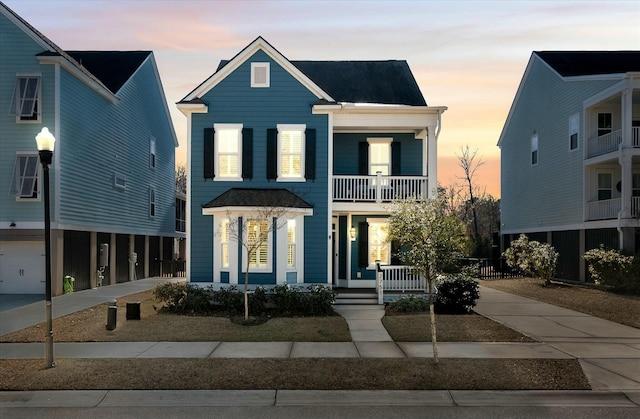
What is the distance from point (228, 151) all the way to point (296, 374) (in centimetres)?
1090

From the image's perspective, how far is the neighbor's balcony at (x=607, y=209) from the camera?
21281 millimetres

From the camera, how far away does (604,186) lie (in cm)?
2417

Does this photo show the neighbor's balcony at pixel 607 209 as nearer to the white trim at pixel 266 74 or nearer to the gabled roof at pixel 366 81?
the gabled roof at pixel 366 81

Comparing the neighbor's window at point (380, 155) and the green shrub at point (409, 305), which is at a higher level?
the neighbor's window at point (380, 155)

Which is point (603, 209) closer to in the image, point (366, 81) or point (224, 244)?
point (366, 81)

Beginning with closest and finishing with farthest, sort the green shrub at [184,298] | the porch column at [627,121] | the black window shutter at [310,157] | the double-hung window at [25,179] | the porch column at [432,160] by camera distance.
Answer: the green shrub at [184,298] < the black window shutter at [310,157] < the porch column at [432,160] < the double-hung window at [25,179] < the porch column at [627,121]

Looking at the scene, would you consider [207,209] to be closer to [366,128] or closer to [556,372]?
[366,128]

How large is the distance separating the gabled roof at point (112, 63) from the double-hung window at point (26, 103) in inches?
247

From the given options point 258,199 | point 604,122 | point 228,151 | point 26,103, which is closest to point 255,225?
point 258,199

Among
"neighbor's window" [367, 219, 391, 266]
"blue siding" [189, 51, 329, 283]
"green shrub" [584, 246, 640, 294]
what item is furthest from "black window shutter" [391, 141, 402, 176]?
"green shrub" [584, 246, 640, 294]

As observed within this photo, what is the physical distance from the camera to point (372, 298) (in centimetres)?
1708

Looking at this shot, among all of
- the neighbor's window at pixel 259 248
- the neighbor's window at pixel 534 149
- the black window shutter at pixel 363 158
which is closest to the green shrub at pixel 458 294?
the neighbor's window at pixel 259 248

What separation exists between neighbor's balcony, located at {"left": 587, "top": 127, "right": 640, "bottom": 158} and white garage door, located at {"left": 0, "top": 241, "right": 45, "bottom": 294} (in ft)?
84.1

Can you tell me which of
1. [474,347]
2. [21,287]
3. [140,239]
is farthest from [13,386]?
[140,239]
